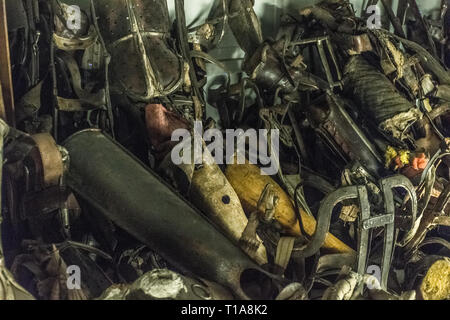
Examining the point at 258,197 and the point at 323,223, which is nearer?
the point at 323,223

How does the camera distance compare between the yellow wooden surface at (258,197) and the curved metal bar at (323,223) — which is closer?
the curved metal bar at (323,223)

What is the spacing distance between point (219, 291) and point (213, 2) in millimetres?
1376

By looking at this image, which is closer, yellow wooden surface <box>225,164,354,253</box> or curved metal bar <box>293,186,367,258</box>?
curved metal bar <box>293,186,367,258</box>

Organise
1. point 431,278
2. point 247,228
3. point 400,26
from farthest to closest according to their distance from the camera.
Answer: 1. point 400,26
2. point 431,278
3. point 247,228

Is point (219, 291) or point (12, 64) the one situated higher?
point (12, 64)

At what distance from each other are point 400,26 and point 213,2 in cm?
94

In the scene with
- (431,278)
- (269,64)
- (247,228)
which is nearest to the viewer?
(247,228)

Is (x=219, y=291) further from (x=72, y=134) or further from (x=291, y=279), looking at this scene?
(x=72, y=134)

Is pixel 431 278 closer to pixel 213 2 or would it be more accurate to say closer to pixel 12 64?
pixel 213 2

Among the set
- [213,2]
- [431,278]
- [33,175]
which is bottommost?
[431,278]

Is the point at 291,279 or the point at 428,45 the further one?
the point at 428,45

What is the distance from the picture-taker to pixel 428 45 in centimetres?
306

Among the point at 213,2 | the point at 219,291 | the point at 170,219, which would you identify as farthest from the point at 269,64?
A: the point at 219,291
